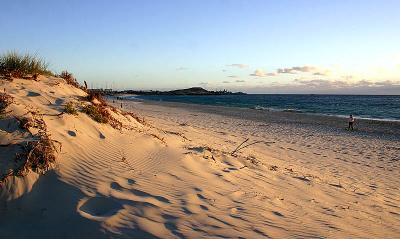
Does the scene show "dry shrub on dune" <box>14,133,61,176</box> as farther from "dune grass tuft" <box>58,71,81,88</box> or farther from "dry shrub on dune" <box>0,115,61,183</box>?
"dune grass tuft" <box>58,71,81,88</box>

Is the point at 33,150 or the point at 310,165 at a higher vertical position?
the point at 33,150

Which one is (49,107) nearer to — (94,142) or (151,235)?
(94,142)

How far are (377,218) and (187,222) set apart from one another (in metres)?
3.33

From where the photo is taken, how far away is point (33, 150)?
5.49 m

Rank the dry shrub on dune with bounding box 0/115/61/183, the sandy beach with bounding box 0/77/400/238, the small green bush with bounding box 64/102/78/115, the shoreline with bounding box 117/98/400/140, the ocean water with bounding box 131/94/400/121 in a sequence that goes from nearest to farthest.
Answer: the sandy beach with bounding box 0/77/400/238 → the dry shrub on dune with bounding box 0/115/61/183 → the small green bush with bounding box 64/102/78/115 → the shoreline with bounding box 117/98/400/140 → the ocean water with bounding box 131/94/400/121

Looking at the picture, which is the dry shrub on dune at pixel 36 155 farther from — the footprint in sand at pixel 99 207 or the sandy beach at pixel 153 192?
the footprint in sand at pixel 99 207

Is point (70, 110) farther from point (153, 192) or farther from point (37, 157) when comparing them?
point (153, 192)

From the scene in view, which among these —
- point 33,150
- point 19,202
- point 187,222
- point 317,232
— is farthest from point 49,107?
point 317,232

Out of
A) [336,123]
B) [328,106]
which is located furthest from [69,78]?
[328,106]

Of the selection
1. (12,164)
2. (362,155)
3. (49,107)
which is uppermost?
(49,107)

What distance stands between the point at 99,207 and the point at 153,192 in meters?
0.82

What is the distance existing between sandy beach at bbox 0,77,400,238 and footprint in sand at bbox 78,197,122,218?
0.01m

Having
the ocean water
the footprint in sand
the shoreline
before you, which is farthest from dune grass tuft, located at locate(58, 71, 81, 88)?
the ocean water

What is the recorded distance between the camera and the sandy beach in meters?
4.48
